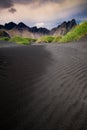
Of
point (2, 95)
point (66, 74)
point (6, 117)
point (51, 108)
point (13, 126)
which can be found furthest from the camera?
point (66, 74)

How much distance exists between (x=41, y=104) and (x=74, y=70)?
4.17 meters

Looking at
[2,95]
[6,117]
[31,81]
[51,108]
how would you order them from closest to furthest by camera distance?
[6,117]
[51,108]
[2,95]
[31,81]

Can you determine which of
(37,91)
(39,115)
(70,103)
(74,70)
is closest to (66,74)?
(74,70)

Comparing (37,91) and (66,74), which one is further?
(66,74)

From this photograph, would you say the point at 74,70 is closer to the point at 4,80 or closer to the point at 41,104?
the point at 4,80

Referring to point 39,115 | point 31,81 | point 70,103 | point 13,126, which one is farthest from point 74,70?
point 13,126

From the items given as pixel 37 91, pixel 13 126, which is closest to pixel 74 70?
pixel 37 91

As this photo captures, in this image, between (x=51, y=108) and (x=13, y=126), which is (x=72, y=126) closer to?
(x=51, y=108)

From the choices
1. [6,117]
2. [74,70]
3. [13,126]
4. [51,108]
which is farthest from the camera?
[74,70]

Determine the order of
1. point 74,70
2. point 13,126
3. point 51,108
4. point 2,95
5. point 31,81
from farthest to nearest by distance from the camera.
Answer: point 74,70 < point 31,81 < point 2,95 < point 51,108 < point 13,126

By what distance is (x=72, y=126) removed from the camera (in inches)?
163

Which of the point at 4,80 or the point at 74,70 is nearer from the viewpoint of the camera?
the point at 4,80

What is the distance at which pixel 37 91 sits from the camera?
6.25 meters

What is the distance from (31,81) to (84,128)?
3.66 metres
